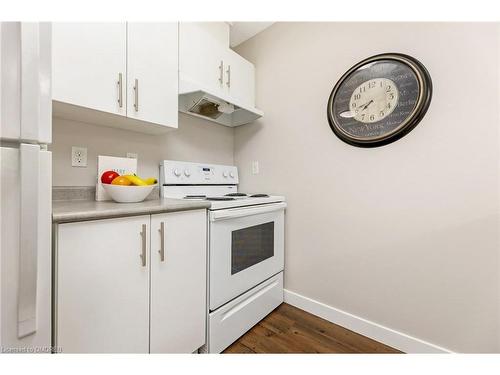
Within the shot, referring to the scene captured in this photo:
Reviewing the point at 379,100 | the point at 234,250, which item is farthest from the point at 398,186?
the point at 234,250

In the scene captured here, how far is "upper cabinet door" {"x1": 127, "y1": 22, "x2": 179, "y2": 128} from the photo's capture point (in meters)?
1.20

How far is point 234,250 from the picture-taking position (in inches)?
52.8

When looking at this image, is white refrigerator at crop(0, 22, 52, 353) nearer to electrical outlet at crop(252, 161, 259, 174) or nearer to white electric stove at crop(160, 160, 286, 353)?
white electric stove at crop(160, 160, 286, 353)

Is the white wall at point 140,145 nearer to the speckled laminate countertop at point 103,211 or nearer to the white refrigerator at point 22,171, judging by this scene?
the speckled laminate countertop at point 103,211

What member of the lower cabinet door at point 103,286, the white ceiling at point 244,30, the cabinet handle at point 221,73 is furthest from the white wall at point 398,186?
Answer: the lower cabinet door at point 103,286

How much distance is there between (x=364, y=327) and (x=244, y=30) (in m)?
2.48

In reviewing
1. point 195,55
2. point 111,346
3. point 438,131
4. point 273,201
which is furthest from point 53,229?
point 438,131

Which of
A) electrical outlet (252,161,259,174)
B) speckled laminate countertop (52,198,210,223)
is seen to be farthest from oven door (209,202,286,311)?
electrical outlet (252,161,259,174)

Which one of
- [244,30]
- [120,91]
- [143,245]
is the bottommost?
[143,245]

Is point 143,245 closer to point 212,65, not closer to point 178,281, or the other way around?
point 178,281

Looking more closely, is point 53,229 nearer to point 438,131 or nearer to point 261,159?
point 261,159

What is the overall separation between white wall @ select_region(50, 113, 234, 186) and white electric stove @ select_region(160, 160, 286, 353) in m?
0.11

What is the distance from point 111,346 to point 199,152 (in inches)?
54.5

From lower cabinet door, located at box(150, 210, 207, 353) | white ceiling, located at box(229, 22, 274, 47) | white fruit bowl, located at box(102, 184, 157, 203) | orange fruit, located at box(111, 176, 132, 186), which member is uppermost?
white ceiling, located at box(229, 22, 274, 47)
